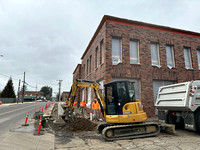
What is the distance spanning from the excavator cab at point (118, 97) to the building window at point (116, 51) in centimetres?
525

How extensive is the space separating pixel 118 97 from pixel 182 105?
3149mm

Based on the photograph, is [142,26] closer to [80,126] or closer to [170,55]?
[170,55]

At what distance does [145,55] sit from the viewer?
496 inches

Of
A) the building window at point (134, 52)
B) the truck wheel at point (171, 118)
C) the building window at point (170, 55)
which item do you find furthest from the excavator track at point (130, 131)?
the building window at point (170, 55)

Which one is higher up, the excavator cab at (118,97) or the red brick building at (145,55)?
the red brick building at (145,55)

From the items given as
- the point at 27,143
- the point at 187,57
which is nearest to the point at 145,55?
the point at 187,57

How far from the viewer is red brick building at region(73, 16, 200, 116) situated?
11.7 metres

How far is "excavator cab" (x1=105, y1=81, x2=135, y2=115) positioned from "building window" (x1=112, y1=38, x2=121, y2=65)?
207 inches

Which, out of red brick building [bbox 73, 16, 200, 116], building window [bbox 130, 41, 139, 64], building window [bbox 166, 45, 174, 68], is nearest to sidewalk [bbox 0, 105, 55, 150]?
red brick building [bbox 73, 16, 200, 116]

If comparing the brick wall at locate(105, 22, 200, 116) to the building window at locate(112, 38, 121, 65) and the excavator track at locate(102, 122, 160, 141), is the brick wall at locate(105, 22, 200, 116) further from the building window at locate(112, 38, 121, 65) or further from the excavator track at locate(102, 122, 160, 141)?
the excavator track at locate(102, 122, 160, 141)

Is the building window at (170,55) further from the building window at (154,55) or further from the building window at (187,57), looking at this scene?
the building window at (187,57)

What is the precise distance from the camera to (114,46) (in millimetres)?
12141

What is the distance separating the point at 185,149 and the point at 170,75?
30.3 feet

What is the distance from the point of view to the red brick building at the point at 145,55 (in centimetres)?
1173
